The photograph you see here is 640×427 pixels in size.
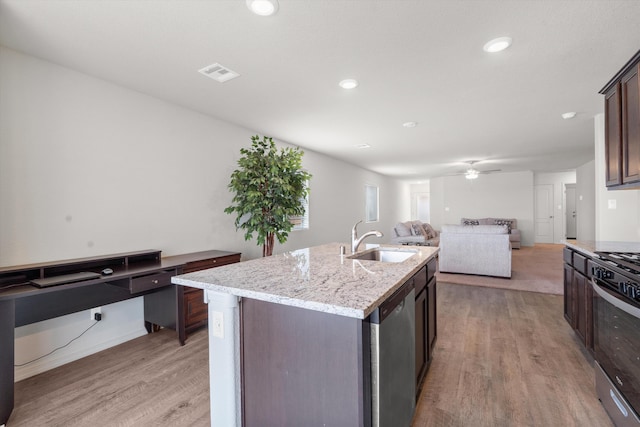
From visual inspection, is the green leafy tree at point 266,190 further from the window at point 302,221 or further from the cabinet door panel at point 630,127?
the cabinet door panel at point 630,127

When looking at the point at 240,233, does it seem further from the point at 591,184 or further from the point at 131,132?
the point at 591,184

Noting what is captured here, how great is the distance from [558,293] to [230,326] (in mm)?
4719

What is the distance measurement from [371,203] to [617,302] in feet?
24.7

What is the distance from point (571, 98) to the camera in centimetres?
318

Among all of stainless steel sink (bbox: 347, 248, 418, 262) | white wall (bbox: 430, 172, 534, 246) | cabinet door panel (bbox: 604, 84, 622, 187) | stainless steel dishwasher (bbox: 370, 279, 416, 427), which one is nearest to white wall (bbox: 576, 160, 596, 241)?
white wall (bbox: 430, 172, 534, 246)

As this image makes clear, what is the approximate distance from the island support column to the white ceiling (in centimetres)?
172

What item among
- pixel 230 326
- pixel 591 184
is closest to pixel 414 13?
pixel 230 326

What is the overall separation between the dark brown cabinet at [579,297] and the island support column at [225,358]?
8.24 ft

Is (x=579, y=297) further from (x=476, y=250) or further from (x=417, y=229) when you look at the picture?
(x=417, y=229)

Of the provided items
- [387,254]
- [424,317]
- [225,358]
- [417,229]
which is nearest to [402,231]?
[417,229]

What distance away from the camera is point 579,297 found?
8.07 ft

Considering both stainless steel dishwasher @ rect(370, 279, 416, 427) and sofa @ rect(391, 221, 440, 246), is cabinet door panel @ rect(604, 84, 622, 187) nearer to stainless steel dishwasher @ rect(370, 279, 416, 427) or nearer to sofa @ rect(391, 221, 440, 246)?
stainless steel dishwasher @ rect(370, 279, 416, 427)

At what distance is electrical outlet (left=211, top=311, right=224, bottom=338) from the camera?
4.54ft

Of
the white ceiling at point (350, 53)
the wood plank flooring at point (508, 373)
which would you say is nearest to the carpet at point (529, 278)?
the wood plank flooring at point (508, 373)
